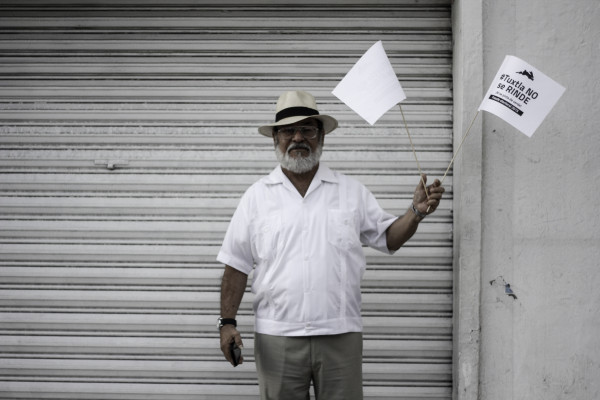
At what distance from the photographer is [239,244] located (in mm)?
3234

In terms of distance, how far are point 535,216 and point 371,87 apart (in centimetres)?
136

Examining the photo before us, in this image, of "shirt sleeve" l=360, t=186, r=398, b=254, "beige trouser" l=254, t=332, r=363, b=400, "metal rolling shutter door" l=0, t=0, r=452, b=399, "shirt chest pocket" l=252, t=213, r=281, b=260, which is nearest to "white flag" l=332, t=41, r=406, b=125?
"shirt sleeve" l=360, t=186, r=398, b=254

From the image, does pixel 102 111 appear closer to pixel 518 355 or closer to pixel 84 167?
pixel 84 167

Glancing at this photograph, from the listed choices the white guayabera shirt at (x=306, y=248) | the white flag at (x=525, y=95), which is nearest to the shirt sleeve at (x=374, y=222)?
the white guayabera shirt at (x=306, y=248)

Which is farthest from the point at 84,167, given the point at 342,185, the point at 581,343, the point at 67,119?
the point at 581,343

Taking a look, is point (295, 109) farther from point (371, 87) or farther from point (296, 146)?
point (371, 87)

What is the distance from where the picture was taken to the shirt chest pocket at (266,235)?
124 inches

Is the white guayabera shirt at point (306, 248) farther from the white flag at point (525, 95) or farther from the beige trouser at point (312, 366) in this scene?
the white flag at point (525, 95)

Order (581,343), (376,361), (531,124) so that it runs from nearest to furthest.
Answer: (531,124), (581,343), (376,361)

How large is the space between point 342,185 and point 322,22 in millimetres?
1411

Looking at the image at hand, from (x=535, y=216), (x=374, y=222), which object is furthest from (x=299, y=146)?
(x=535, y=216)

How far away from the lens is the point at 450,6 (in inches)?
155

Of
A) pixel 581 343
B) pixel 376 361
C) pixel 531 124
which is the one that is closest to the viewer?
pixel 531 124

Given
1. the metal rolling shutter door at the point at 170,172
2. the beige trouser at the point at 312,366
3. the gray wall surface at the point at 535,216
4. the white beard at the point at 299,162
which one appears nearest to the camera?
the beige trouser at the point at 312,366
